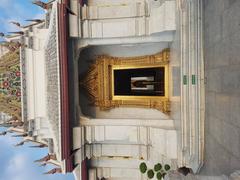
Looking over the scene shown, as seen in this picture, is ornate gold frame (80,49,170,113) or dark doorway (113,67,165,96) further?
dark doorway (113,67,165,96)

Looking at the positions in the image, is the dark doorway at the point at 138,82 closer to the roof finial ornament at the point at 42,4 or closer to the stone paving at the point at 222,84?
the roof finial ornament at the point at 42,4

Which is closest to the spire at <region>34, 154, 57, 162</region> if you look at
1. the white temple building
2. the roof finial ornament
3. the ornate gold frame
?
the white temple building

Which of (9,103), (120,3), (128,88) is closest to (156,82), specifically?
(128,88)

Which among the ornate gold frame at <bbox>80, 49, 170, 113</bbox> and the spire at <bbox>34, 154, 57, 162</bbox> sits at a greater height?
the ornate gold frame at <bbox>80, 49, 170, 113</bbox>

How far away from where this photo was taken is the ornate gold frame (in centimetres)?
1512

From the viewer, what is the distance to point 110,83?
1579 centimetres

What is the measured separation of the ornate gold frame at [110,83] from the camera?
1512 centimetres

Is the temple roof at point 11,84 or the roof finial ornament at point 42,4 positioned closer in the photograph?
the roof finial ornament at point 42,4

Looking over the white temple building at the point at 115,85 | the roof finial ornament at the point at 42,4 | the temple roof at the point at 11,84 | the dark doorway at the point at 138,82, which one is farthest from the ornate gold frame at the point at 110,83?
the temple roof at the point at 11,84

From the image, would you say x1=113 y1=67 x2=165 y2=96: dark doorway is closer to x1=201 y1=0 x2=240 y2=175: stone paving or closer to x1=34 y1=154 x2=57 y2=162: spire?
x1=34 y1=154 x2=57 y2=162: spire

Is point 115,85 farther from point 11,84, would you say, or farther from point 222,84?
point 222,84

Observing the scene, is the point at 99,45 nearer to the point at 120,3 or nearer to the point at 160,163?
the point at 120,3

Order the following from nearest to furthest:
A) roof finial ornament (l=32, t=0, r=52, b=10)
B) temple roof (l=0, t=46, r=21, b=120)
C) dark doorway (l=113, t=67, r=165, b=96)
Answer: roof finial ornament (l=32, t=0, r=52, b=10)
dark doorway (l=113, t=67, r=165, b=96)
temple roof (l=0, t=46, r=21, b=120)

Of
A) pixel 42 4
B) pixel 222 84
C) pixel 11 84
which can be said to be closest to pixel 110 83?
pixel 42 4
